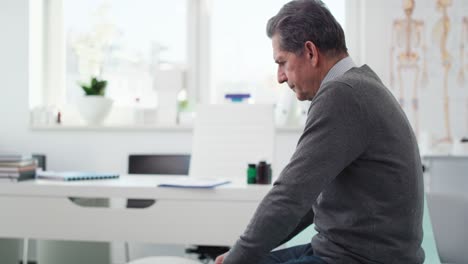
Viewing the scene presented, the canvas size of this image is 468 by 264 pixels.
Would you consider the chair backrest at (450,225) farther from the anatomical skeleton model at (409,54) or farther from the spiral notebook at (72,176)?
the anatomical skeleton model at (409,54)

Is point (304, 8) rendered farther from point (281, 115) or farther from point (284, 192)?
point (281, 115)

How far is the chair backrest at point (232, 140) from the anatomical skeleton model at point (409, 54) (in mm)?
1299

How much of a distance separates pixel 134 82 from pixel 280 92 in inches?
43.2

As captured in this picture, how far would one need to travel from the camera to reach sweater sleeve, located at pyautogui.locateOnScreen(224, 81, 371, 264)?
106cm

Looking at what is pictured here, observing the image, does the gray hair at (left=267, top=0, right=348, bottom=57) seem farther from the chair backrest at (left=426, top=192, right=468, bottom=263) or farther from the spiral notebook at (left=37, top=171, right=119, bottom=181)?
the spiral notebook at (left=37, top=171, right=119, bottom=181)

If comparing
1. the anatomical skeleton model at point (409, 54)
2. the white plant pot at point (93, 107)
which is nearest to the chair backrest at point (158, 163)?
the white plant pot at point (93, 107)

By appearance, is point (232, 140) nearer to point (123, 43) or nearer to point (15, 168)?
point (15, 168)

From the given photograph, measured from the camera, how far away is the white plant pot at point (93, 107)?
3545 mm

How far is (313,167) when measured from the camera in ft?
3.48

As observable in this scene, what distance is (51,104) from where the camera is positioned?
3.89 m

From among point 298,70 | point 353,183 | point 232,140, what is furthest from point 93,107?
point 353,183

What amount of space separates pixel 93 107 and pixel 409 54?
2.15m

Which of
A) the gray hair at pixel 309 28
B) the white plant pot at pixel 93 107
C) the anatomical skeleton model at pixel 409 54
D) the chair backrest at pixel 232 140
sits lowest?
the chair backrest at pixel 232 140

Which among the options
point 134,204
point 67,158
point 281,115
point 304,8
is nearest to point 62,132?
point 67,158
